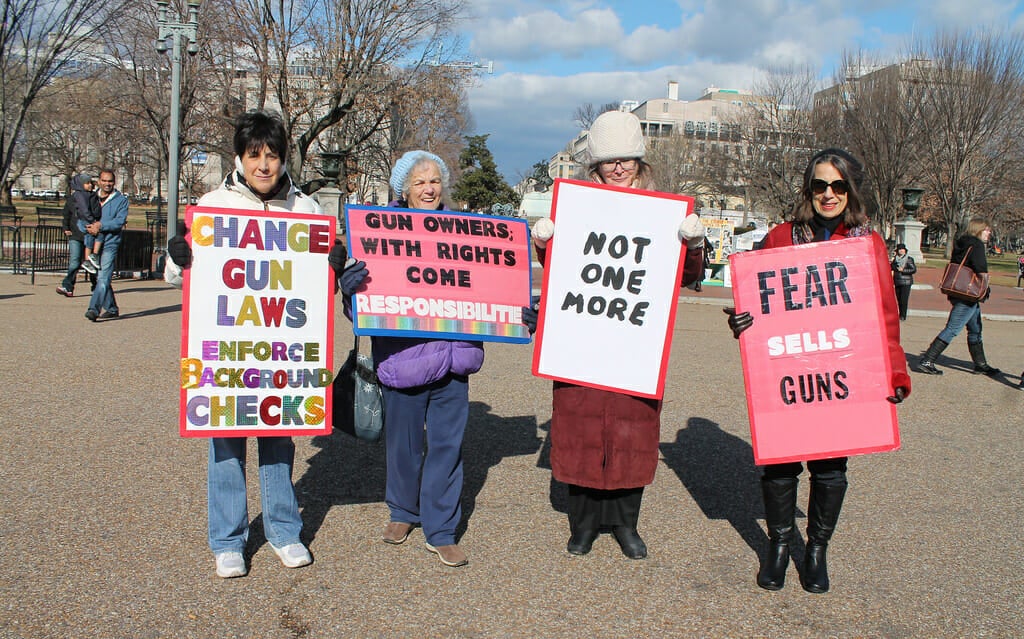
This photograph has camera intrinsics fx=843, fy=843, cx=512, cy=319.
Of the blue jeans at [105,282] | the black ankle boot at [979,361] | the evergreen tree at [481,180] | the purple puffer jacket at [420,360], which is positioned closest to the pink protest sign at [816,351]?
the purple puffer jacket at [420,360]

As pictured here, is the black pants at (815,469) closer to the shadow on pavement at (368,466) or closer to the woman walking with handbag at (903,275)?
the shadow on pavement at (368,466)

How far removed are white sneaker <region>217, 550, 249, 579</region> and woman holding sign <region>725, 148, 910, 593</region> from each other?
2.40 m

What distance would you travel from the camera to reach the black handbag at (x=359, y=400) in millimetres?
4137

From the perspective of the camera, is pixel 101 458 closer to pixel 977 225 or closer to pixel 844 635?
pixel 844 635

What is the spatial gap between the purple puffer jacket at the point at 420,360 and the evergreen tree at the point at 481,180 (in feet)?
207

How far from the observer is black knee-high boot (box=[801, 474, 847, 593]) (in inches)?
156

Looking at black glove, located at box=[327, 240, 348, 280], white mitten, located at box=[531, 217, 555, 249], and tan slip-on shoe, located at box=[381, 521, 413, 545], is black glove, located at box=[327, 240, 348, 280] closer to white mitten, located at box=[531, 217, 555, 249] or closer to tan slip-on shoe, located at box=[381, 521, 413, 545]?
white mitten, located at box=[531, 217, 555, 249]

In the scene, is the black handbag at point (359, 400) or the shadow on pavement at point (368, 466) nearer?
the black handbag at point (359, 400)

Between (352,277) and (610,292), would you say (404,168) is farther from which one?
(610,292)

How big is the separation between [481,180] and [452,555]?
2657 inches

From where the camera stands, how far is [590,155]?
4.23 meters

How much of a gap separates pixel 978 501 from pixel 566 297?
3205mm

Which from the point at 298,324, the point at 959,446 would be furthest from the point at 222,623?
the point at 959,446

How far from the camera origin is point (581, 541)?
169 inches
